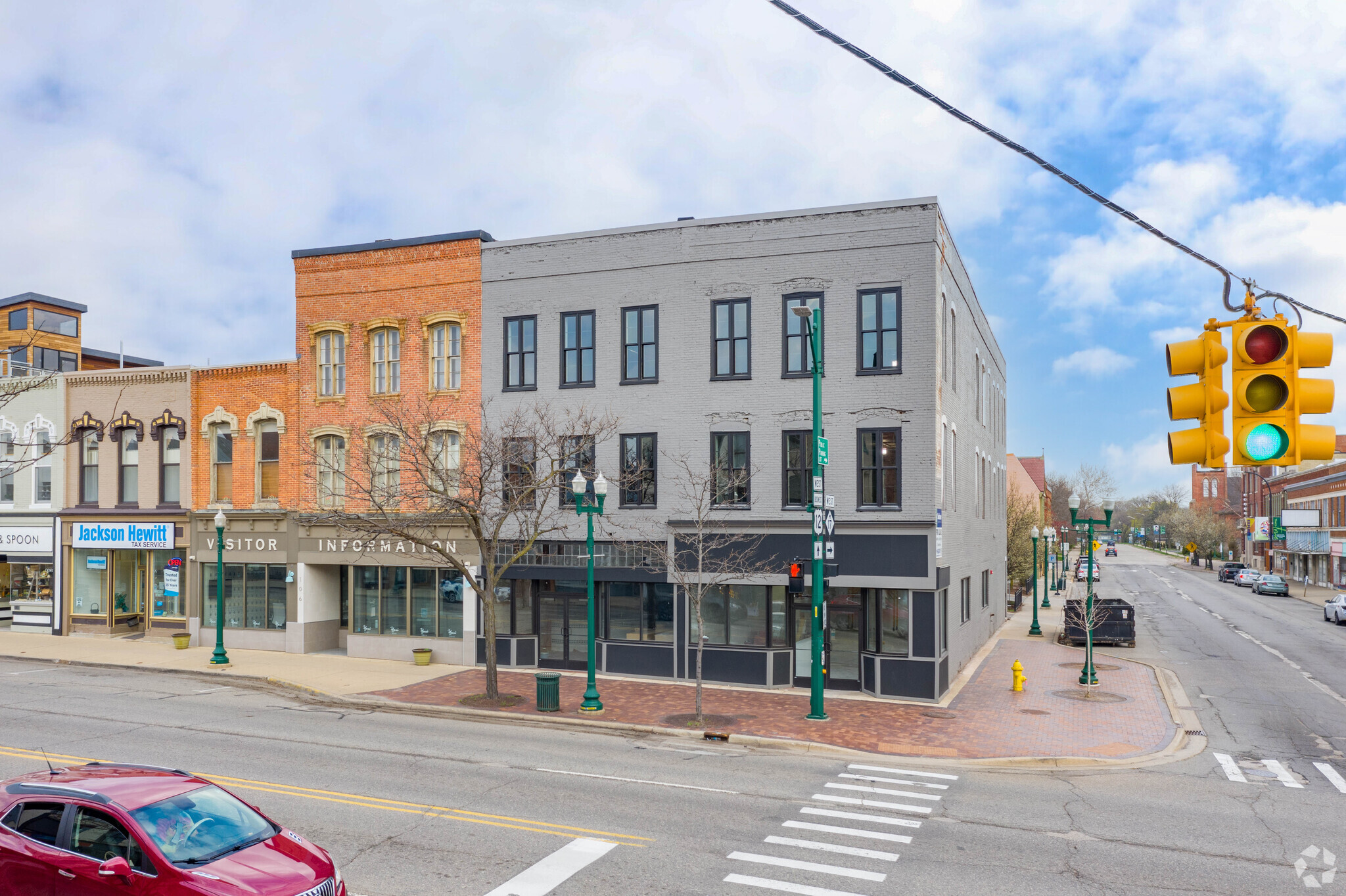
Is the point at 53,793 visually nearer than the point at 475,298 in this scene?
Yes

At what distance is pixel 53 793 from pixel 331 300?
21728 mm

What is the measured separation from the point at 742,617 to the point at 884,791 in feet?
30.4

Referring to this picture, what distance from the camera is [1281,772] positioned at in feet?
49.0

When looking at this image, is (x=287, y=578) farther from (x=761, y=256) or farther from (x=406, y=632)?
(x=761, y=256)

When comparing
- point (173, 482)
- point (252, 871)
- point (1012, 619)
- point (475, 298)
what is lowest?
point (1012, 619)

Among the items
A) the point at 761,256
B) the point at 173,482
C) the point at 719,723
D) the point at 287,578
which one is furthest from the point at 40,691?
the point at 761,256

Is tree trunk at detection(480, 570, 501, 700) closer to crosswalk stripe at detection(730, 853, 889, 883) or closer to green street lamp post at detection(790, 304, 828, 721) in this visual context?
green street lamp post at detection(790, 304, 828, 721)

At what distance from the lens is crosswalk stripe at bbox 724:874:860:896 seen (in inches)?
373

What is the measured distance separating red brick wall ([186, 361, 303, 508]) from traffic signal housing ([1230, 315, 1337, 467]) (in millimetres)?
25983

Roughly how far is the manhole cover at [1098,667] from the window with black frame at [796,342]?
40.6ft

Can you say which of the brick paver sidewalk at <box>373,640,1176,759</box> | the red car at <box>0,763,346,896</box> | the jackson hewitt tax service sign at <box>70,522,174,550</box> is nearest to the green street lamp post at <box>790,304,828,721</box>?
the brick paver sidewalk at <box>373,640,1176,759</box>

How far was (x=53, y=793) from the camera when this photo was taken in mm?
7930

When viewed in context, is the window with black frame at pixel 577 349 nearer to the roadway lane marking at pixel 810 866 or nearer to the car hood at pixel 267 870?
the roadway lane marking at pixel 810 866

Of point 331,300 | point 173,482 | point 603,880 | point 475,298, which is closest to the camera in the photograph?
point 603,880
